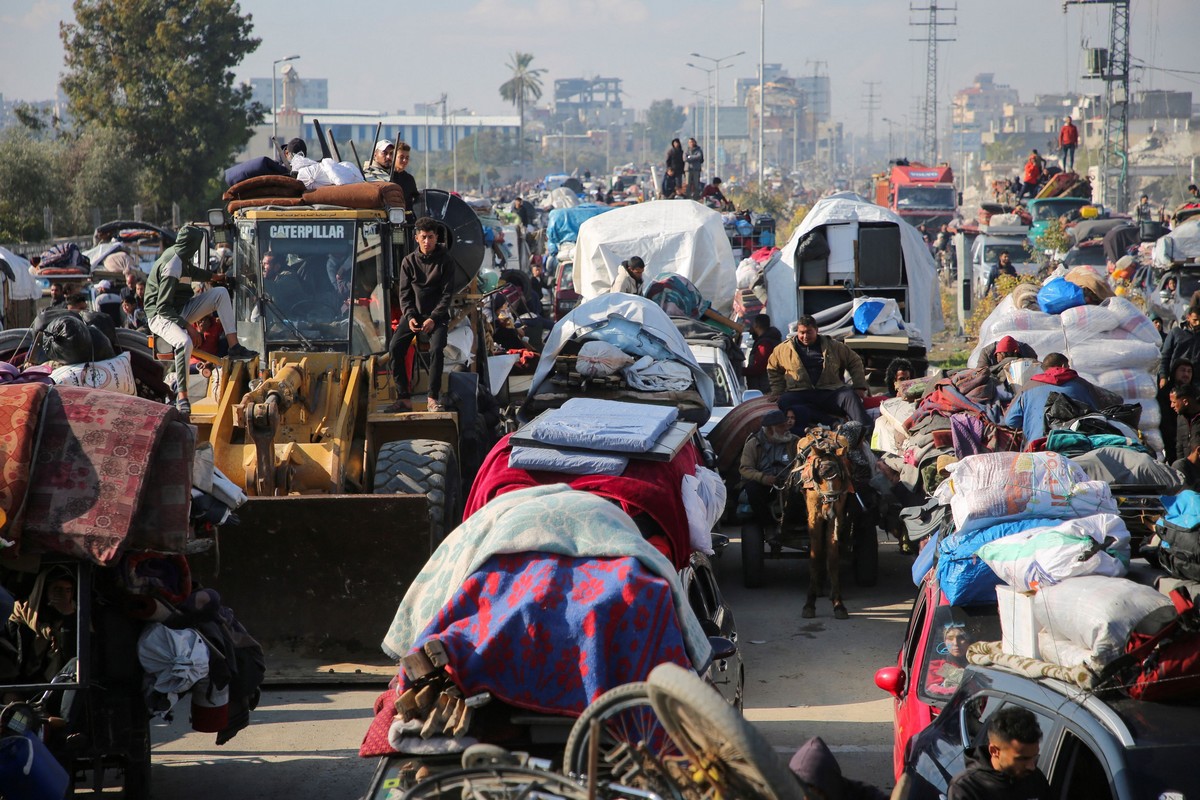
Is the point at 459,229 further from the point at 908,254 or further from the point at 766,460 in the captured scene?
the point at 908,254

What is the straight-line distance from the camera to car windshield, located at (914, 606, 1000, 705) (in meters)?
6.05

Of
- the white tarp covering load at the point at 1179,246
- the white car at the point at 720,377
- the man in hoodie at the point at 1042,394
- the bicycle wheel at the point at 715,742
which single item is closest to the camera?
the bicycle wheel at the point at 715,742

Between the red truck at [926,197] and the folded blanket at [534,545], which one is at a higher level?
the red truck at [926,197]

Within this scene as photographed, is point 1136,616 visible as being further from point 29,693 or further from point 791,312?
point 791,312

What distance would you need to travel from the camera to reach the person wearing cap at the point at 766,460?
11.4m

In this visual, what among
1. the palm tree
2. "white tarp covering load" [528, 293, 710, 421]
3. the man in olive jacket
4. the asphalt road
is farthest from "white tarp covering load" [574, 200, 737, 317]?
the palm tree

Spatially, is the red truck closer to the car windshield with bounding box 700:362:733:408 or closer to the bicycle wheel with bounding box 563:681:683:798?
the car windshield with bounding box 700:362:733:408

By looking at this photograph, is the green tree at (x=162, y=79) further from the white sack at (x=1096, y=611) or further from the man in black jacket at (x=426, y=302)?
the white sack at (x=1096, y=611)

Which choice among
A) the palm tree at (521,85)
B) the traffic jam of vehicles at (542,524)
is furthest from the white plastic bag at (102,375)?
the palm tree at (521,85)

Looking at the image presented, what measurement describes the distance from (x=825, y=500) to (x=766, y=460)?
1194 millimetres

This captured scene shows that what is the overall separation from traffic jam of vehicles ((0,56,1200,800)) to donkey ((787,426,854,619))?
0.03 meters

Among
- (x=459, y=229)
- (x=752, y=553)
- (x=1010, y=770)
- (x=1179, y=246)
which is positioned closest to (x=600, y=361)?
(x=752, y=553)

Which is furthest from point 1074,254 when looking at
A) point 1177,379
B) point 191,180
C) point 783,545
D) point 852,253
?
point 191,180

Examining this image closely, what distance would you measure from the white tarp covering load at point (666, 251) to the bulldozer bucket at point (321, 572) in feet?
38.4
